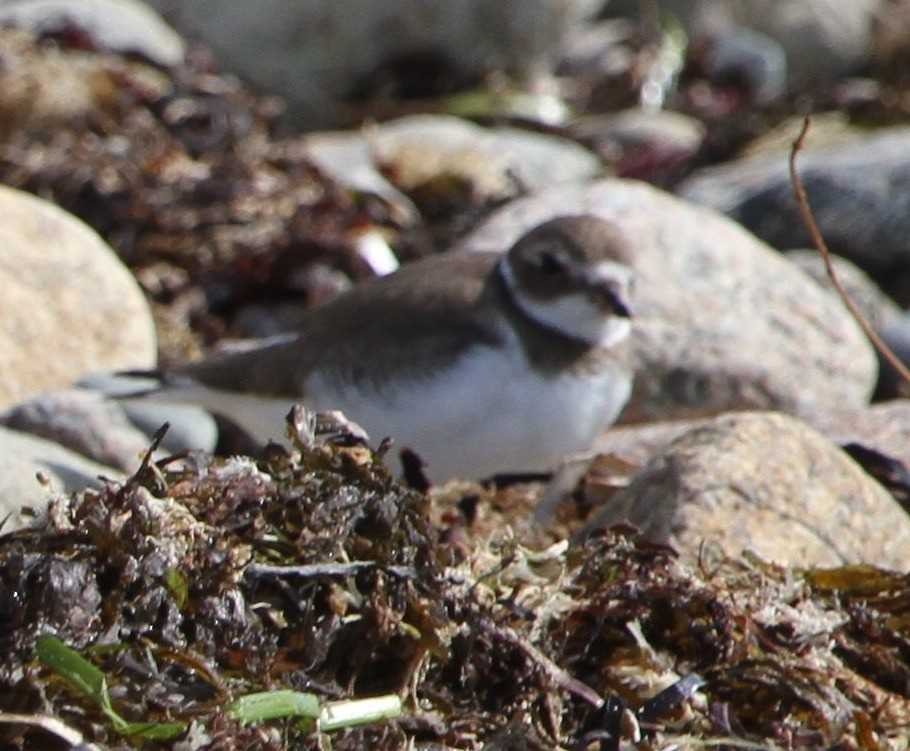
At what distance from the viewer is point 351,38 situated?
1059 centimetres

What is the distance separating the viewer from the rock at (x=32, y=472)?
3896 mm

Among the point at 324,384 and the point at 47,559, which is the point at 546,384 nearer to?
the point at 324,384

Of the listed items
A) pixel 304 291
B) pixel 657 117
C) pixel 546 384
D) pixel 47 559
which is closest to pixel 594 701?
pixel 47 559

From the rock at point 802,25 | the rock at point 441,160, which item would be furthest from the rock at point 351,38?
the rock at point 802,25

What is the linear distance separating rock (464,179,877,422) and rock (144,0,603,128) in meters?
4.01

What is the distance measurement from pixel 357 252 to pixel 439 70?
367 cm

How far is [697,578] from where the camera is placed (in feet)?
10.9

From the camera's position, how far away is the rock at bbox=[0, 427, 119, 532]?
153 inches

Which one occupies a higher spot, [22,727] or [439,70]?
[22,727]

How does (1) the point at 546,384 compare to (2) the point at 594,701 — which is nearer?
(2) the point at 594,701

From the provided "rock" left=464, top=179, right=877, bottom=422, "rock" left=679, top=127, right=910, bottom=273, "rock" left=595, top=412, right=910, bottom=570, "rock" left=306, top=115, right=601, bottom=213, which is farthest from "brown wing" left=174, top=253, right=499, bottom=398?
"rock" left=679, top=127, right=910, bottom=273

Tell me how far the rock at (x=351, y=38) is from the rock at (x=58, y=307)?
4.39 meters

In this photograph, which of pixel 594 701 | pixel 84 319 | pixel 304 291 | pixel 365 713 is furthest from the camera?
pixel 304 291

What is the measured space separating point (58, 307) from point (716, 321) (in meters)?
2.23
